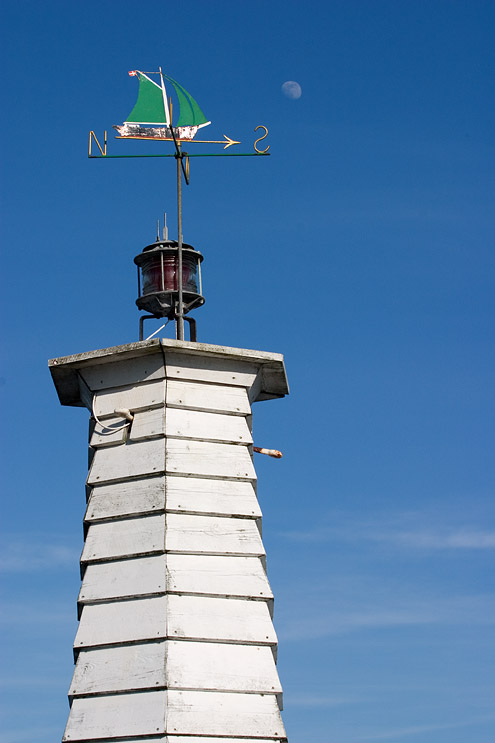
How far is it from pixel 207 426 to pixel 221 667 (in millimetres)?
1846

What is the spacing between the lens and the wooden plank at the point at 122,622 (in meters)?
6.92

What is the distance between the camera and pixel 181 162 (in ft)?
28.8

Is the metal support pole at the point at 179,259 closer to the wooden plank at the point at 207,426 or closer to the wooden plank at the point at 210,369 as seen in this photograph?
the wooden plank at the point at 210,369

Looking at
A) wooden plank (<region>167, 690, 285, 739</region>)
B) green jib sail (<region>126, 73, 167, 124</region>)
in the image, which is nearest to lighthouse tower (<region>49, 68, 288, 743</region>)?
wooden plank (<region>167, 690, 285, 739</region>)

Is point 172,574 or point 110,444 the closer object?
point 172,574

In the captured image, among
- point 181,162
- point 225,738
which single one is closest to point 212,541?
point 225,738

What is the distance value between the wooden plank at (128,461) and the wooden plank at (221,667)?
134cm

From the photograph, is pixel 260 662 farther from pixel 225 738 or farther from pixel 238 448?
pixel 238 448

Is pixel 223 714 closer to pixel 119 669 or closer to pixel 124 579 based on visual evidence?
pixel 119 669

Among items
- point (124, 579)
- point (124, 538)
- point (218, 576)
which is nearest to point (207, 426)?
point (124, 538)

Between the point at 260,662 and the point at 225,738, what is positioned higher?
the point at 260,662

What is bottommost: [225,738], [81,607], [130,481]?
[225,738]

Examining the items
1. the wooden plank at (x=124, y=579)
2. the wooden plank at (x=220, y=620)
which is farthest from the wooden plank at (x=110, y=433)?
the wooden plank at (x=220, y=620)

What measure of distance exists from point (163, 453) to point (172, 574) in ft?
3.08
